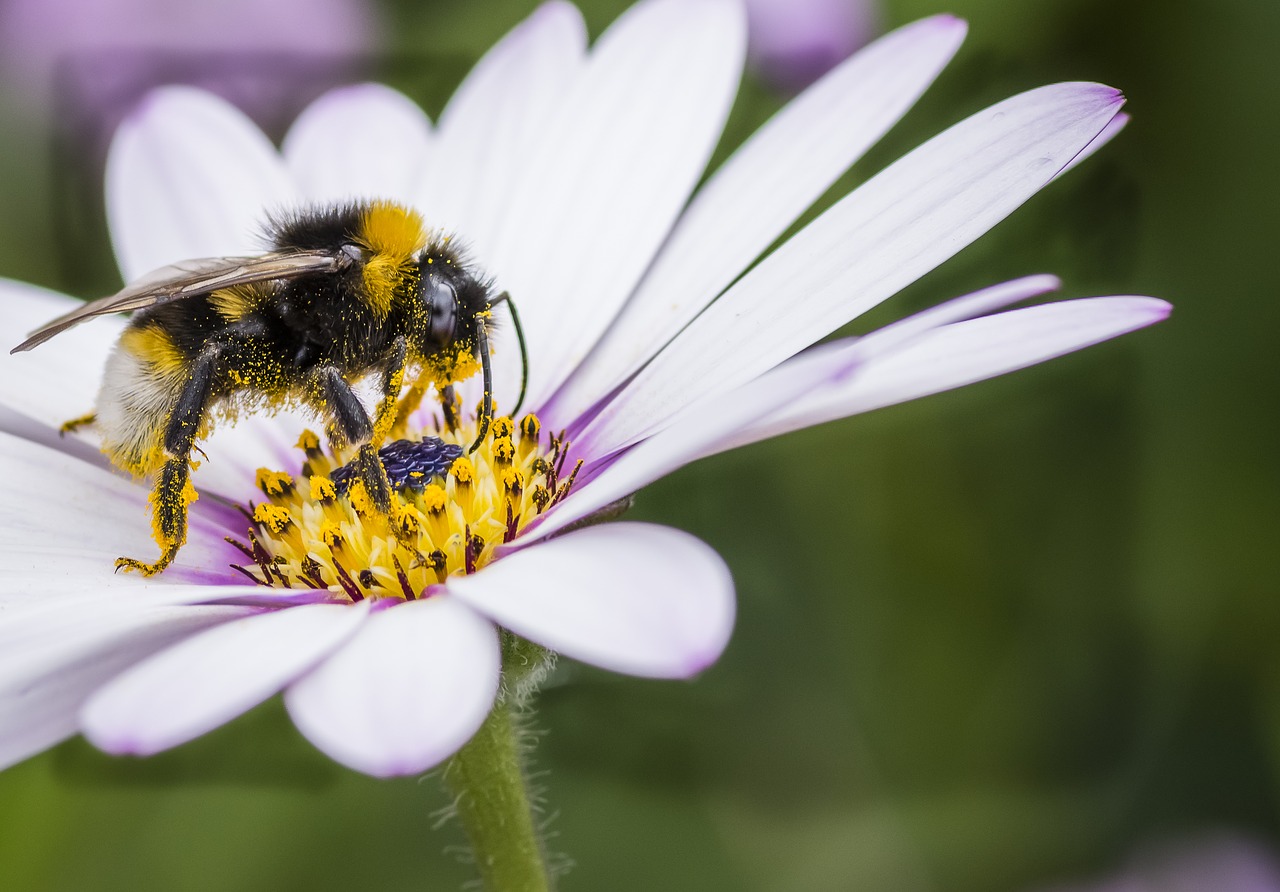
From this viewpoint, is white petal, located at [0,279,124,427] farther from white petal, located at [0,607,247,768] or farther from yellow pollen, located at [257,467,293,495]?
white petal, located at [0,607,247,768]

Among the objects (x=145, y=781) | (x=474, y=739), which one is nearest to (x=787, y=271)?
(x=474, y=739)

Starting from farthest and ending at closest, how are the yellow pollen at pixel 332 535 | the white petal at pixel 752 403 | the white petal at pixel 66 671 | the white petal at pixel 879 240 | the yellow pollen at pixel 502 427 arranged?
the yellow pollen at pixel 502 427 → the yellow pollen at pixel 332 535 → the white petal at pixel 879 240 → the white petal at pixel 66 671 → the white petal at pixel 752 403

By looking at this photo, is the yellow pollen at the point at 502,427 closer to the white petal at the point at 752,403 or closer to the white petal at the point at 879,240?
the white petal at the point at 879,240

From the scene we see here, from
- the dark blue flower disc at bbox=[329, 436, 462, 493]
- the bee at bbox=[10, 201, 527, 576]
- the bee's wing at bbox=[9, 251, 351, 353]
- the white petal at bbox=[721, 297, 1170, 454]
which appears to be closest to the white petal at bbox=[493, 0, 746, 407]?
the dark blue flower disc at bbox=[329, 436, 462, 493]

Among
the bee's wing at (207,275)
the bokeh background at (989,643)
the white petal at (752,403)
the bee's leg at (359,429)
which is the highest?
the white petal at (752,403)

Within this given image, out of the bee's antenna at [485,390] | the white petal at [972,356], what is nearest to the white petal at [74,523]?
the bee's antenna at [485,390]

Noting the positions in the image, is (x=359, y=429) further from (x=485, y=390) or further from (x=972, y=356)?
(x=972, y=356)

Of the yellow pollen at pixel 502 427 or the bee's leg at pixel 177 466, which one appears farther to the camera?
the yellow pollen at pixel 502 427
